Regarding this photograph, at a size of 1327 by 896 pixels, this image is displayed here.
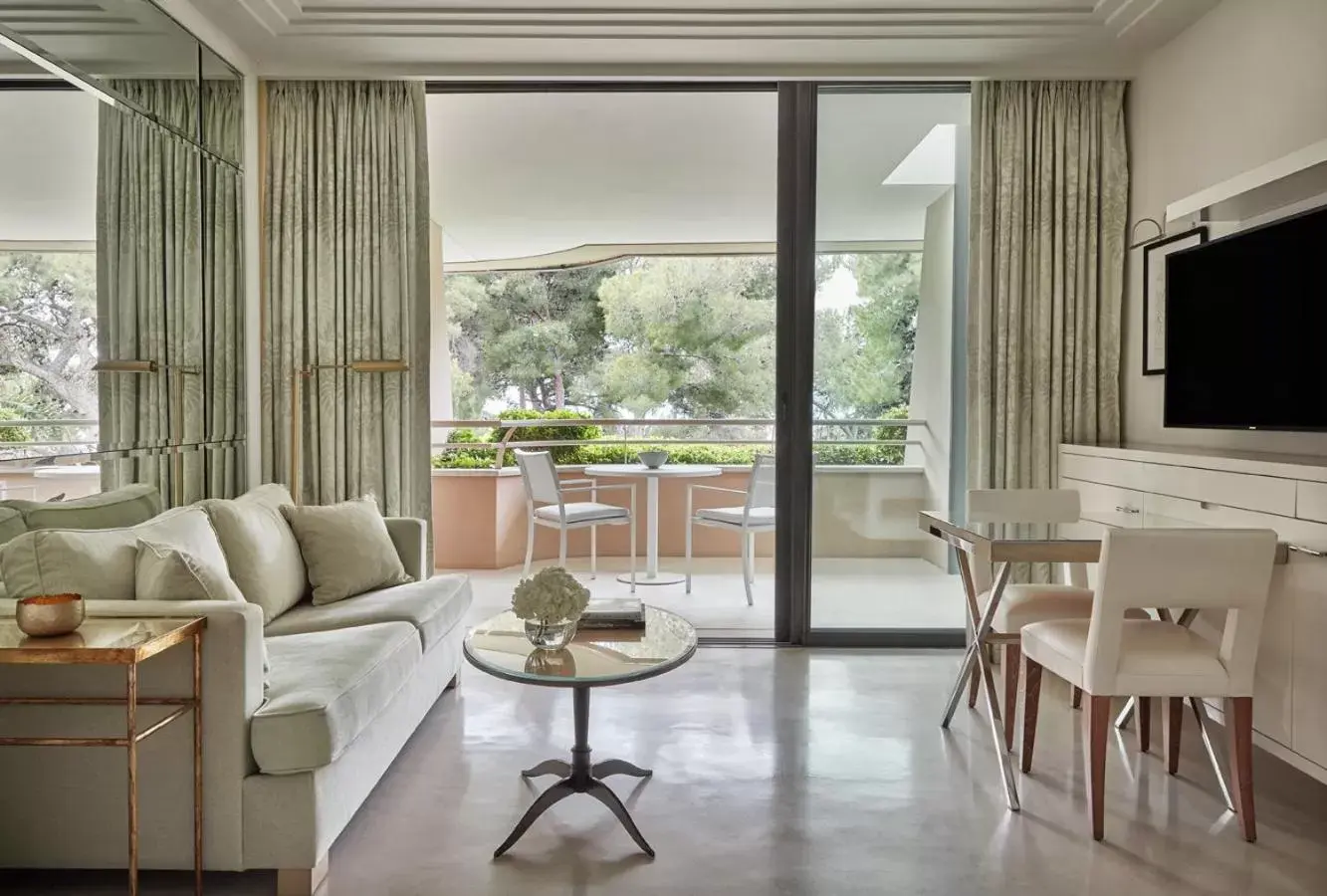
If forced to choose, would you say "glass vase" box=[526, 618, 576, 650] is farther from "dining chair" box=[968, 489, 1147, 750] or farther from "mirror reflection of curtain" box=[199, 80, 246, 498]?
"mirror reflection of curtain" box=[199, 80, 246, 498]

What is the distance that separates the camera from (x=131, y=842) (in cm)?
192

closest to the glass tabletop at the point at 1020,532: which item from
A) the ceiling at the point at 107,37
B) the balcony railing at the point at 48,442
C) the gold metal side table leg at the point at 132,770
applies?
the gold metal side table leg at the point at 132,770

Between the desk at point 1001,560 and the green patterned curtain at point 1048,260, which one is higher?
the green patterned curtain at point 1048,260

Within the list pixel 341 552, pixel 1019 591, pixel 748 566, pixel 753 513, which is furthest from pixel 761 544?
pixel 341 552

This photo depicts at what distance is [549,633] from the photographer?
8.04 ft

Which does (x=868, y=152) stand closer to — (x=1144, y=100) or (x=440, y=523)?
(x=1144, y=100)

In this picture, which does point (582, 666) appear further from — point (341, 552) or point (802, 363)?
point (802, 363)

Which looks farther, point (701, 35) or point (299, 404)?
point (299, 404)

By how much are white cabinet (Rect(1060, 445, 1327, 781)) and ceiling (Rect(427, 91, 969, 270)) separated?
1861 millimetres

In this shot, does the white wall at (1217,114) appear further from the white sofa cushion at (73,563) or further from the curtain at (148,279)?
the curtain at (148,279)

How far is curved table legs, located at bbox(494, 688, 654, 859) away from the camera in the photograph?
7.67ft

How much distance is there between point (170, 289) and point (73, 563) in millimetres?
1396

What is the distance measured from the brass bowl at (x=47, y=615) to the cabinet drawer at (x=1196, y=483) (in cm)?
316

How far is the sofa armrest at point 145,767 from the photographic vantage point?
206 cm
